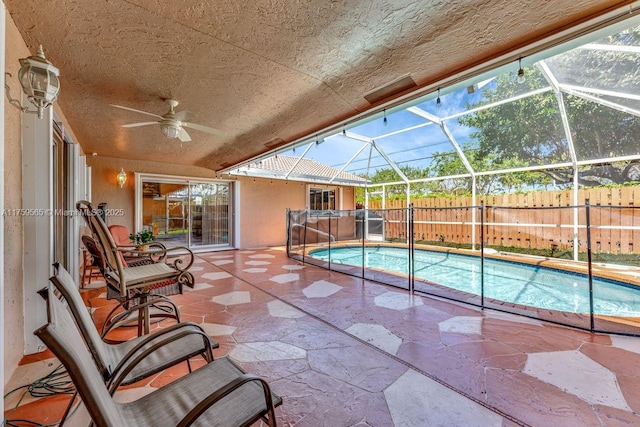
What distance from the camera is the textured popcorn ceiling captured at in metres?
1.91

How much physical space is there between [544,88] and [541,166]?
7.71 ft

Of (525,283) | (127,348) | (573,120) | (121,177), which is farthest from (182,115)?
(573,120)

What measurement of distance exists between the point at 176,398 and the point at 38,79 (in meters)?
2.23

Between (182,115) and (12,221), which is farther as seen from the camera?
(182,115)

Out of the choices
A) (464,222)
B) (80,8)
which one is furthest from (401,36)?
(464,222)

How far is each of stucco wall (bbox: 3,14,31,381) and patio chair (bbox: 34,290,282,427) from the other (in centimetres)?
140

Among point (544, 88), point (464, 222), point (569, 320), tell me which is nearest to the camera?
point (569, 320)

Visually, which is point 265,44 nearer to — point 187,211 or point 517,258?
point 187,211

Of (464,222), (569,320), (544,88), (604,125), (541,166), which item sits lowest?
(569,320)

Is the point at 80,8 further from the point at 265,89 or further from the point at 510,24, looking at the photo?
the point at 510,24

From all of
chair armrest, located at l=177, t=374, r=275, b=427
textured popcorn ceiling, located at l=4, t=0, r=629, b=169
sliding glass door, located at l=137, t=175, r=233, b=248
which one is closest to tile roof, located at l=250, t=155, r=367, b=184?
sliding glass door, located at l=137, t=175, r=233, b=248

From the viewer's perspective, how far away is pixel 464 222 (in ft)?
26.3

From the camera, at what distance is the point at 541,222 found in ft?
21.2

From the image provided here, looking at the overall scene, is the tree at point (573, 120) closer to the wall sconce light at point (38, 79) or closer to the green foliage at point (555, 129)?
the green foliage at point (555, 129)
